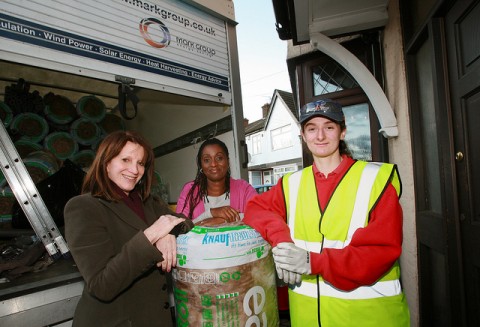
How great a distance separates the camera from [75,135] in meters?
4.41

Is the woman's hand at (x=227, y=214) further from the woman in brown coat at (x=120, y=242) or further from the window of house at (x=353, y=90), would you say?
the window of house at (x=353, y=90)

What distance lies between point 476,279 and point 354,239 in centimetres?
132

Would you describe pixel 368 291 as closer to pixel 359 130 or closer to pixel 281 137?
pixel 359 130

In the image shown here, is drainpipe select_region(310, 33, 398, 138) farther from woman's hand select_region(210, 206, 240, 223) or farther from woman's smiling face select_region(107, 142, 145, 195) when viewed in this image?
woman's smiling face select_region(107, 142, 145, 195)

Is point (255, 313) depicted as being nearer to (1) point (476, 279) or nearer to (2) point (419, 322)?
(1) point (476, 279)

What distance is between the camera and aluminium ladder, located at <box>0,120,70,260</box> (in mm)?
1762

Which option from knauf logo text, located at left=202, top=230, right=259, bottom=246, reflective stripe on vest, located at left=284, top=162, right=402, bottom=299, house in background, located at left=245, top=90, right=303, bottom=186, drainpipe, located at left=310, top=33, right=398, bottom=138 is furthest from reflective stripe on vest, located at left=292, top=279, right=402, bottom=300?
house in background, located at left=245, top=90, right=303, bottom=186

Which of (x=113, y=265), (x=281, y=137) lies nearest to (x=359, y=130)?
(x=113, y=265)

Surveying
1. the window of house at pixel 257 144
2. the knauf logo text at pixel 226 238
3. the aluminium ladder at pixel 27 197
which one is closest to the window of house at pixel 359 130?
the knauf logo text at pixel 226 238

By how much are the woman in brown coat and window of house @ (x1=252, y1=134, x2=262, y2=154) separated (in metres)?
27.6

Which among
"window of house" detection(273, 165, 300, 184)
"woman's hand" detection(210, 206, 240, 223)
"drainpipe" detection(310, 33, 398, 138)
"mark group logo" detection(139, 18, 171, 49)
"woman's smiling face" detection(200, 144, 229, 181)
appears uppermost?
"mark group logo" detection(139, 18, 171, 49)

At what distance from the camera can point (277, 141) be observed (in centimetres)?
2666

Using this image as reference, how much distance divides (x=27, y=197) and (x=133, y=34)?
1578mm

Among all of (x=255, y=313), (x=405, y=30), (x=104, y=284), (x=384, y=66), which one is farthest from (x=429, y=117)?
(x=104, y=284)
